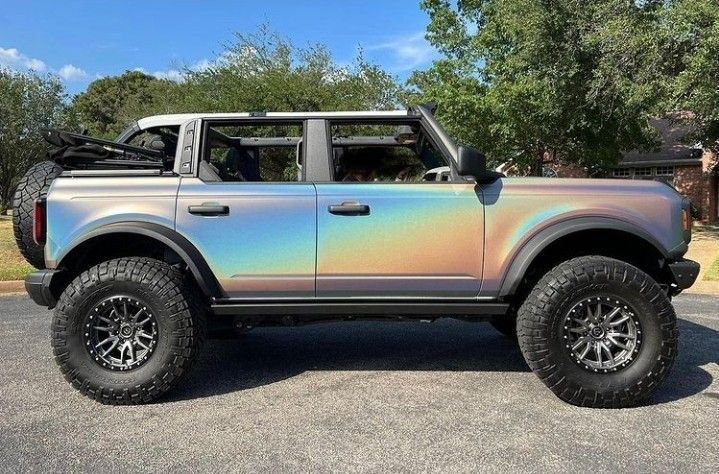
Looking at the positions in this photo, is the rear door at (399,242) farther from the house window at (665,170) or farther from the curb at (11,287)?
the house window at (665,170)

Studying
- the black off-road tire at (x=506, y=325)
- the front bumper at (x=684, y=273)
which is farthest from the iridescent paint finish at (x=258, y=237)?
the front bumper at (x=684, y=273)

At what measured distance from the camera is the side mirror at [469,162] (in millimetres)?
3697

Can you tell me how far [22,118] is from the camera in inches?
1047

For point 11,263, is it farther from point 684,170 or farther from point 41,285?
point 684,170

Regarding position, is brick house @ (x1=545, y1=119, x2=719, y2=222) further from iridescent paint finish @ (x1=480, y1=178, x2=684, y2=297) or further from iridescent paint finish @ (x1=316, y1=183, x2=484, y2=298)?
iridescent paint finish @ (x1=316, y1=183, x2=484, y2=298)

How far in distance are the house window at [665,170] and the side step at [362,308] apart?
27.6m

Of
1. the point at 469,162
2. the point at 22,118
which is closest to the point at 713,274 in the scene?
the point at 469,162

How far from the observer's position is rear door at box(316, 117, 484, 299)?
381 cm

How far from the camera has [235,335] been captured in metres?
5.12

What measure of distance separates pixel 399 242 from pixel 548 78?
41.0 feet

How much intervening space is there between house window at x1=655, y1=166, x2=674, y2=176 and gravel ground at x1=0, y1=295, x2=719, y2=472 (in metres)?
25.8

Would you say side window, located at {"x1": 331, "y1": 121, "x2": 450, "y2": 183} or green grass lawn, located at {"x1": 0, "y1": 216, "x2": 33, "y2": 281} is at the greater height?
side window, located at {"x1": 331, "y1": 121, "x2": 450, "y2": 183}

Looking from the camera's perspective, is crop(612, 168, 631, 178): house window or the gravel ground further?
crop(612, 168, 631, 178): house window

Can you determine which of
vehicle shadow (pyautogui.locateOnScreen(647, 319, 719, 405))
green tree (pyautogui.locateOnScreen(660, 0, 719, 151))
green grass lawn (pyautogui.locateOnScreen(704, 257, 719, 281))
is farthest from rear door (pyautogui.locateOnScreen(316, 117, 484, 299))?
green tree (pyautogui.locateOnScreen(660, 0, 719, 151))
